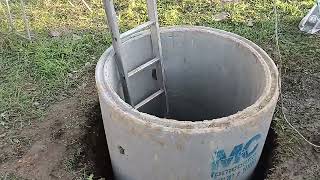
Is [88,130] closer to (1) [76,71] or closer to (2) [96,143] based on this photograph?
(2) [96,143]

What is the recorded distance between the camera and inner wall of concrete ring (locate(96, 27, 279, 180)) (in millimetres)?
2646

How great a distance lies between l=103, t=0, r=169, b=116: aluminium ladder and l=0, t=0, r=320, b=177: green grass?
2.75 feet

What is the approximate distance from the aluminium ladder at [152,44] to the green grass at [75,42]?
0.84 m

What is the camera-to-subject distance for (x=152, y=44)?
133 inches

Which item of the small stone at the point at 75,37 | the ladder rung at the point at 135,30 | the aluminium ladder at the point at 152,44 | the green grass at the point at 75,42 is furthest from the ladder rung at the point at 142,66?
the small stone at the point at 75,37

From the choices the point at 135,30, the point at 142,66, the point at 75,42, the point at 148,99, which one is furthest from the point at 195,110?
the point at 75,42

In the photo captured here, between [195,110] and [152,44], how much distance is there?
0.78 m

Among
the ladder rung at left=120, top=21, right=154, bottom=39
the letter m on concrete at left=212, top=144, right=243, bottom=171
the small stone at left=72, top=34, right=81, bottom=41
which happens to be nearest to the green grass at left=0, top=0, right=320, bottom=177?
the small stone at left=72, top=34, right=81, bottom=41

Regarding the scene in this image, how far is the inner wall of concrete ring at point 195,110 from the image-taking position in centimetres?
265

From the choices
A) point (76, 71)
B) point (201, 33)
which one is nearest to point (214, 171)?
point (201, 33)

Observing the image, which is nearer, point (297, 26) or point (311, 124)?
point (311, 124)

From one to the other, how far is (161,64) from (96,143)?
2.61 feet

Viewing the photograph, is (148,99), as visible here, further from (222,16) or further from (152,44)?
(222,16)

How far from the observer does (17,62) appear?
426cm
